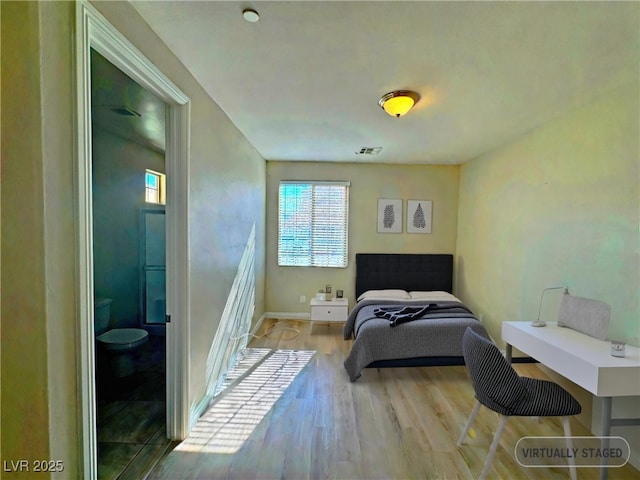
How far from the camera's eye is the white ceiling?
1.42m

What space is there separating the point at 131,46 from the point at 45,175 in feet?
2.68

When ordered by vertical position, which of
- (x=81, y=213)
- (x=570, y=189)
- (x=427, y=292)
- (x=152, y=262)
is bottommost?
(x=427, y=292)

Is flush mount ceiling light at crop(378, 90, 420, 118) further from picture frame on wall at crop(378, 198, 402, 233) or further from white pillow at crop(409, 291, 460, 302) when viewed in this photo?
white pillow at crop(409, 291, 460, 302)

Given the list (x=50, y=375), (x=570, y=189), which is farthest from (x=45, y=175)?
(x=570, y=189)

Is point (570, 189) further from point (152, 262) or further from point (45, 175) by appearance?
point (152, 262)

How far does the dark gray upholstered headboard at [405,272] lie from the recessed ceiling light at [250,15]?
3620mm

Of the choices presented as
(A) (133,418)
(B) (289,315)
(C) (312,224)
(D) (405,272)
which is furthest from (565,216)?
(A) (133,418)

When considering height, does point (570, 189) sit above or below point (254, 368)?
above

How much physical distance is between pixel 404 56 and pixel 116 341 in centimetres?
308

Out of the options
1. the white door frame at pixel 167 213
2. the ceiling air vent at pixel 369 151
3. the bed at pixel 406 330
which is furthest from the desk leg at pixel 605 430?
the ceiling air vent at pixel 369 151

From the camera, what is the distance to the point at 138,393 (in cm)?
250

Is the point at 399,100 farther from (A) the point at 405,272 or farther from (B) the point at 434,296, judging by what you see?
(A) the point at 405,272

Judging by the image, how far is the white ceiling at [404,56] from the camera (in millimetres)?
1418

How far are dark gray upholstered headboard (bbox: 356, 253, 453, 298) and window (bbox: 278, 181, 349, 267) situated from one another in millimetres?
402
